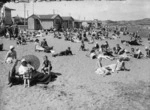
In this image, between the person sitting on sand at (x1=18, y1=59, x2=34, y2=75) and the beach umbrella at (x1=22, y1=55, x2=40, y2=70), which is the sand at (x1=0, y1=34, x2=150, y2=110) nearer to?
the person sitting on sand at (x1=18, y1=59, x2=34, y2=75)

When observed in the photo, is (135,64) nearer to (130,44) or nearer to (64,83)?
(64,83)

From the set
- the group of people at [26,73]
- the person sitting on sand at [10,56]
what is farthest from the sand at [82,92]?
the person sitting on sand at [10,56]

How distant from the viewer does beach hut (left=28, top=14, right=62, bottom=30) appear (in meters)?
41.5

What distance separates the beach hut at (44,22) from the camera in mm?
41456

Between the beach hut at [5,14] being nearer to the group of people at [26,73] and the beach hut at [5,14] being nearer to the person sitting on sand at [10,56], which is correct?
the person sitting on sand at [10,56]

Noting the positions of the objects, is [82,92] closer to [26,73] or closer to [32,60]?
[26,73]

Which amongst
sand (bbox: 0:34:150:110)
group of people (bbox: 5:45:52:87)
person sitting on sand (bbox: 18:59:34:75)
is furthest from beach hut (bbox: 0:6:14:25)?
person sitting on sand (bbox: 18:59:34:75)

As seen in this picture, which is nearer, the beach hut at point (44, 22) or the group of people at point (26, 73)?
the group of people at point (26, 73)

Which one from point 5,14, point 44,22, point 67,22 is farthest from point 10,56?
point 67,22

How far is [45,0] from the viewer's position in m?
79.6

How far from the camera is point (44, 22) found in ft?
138

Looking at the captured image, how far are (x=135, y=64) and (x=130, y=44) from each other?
11.1 m

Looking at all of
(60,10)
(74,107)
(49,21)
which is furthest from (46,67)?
(60,10)

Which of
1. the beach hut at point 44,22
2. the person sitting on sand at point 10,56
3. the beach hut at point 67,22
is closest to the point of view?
the person sitting on sand at point 10,56
